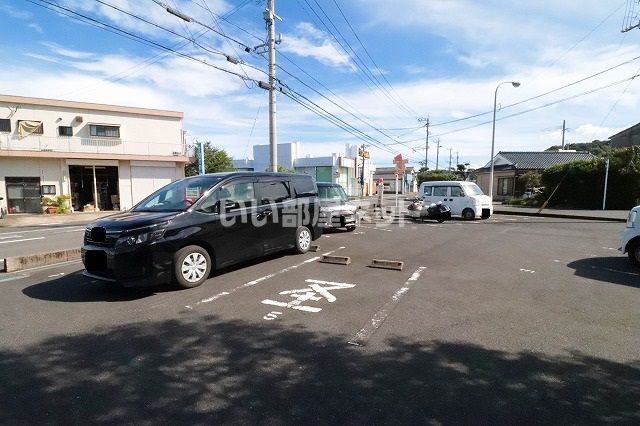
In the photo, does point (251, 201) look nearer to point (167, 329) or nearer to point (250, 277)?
point (250, 277)

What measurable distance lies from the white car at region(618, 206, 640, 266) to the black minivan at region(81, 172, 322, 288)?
656 cm

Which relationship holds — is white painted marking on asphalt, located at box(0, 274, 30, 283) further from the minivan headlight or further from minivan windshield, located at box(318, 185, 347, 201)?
minivan windshield, located at box(318, 185, 347, 201)

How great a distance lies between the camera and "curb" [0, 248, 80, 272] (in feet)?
21.7

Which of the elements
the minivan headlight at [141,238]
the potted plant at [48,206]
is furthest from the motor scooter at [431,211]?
the potted plant at [48,206]

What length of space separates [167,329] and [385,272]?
12.6ft

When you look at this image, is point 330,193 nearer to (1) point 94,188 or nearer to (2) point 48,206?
(2) point 48,206

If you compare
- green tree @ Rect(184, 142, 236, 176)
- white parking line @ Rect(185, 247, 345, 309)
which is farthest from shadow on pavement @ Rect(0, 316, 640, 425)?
green tree @ Rect(184, 142, 236, 176)

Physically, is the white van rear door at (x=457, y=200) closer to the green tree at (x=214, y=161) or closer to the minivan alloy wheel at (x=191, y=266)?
the minivan alloy wheel at (x=191, y=266)

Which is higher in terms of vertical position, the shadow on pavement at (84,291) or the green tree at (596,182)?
the green tree at (596,182)

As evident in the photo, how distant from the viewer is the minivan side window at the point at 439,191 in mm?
16266

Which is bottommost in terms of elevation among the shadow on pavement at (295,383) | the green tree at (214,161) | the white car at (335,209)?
the shadow on pavement at (295,383)

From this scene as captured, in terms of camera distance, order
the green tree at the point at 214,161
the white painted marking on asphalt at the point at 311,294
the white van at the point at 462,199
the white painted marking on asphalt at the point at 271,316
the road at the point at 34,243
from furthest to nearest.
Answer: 1. the green tree at the point at 214,161
2. the white van at the point at 462,199
3. the road at the point at 34,243
4. the white painted marking on asphalt at the point at 311,294
5. the white painted marking on asphalt at the point at 271,316

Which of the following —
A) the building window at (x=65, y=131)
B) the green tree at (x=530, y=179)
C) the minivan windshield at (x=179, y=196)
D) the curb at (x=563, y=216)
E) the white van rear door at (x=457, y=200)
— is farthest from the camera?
the green tree at (x=530, y=179)

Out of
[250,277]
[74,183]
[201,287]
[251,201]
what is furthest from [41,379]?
[74,183]
